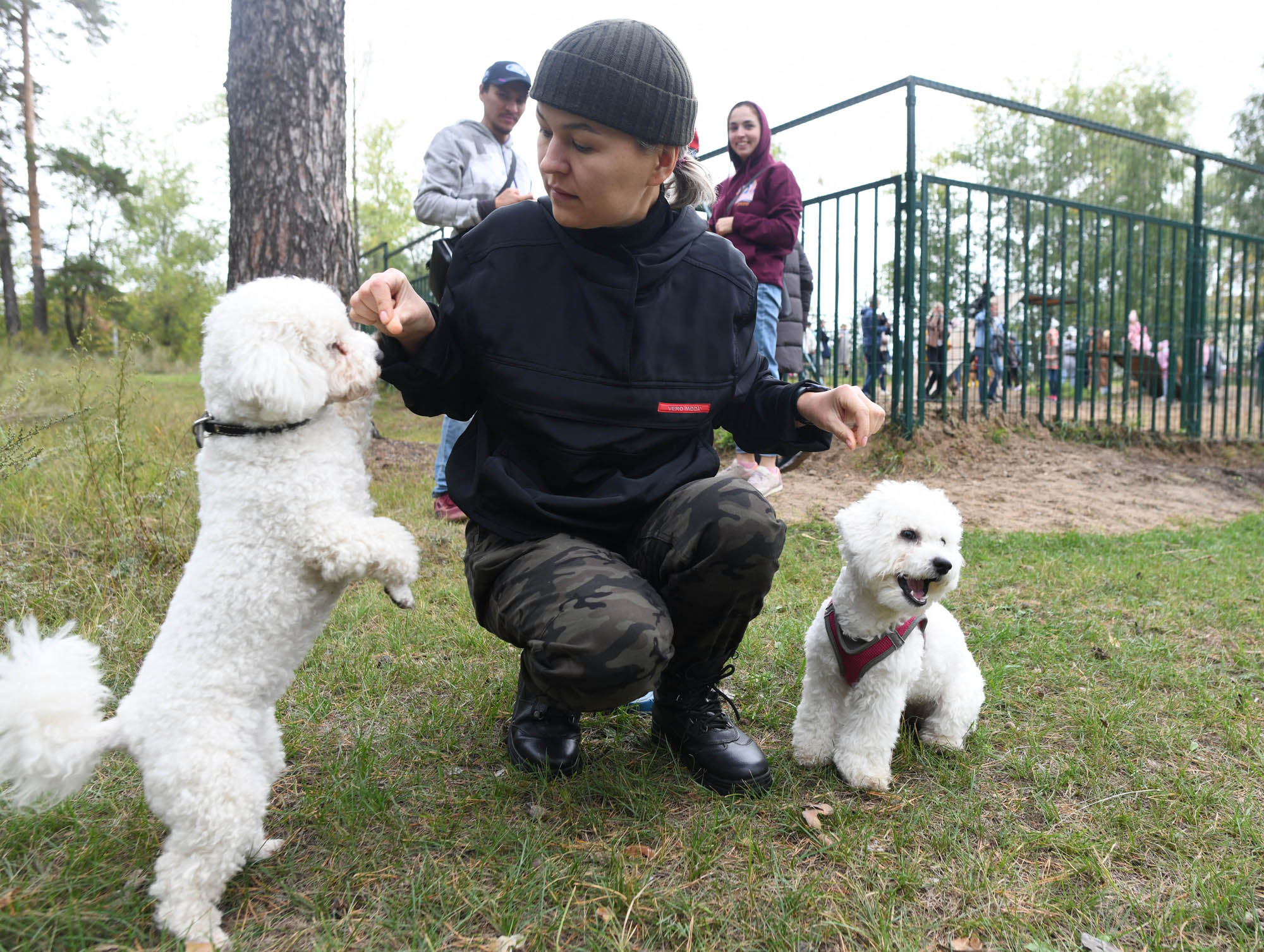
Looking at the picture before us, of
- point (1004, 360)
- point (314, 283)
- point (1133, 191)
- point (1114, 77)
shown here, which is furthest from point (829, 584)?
point (1114, 77)

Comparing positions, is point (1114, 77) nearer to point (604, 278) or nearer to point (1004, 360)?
point (1004, 360)

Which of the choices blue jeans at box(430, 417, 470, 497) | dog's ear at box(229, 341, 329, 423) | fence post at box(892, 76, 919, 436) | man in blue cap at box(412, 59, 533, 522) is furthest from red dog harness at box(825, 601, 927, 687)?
fence post at box(892, 76, 919, 436)

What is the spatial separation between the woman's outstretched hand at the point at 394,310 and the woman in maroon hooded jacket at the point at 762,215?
351 cm

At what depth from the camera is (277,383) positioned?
1483 millimetres

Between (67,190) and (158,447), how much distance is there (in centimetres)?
2098

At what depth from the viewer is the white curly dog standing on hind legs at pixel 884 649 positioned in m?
2.02

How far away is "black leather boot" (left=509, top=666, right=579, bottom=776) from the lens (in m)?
2.04

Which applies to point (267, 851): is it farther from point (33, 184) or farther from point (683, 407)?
point (33, 184)

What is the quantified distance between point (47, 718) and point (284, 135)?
4354mm

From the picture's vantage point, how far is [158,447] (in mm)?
4844

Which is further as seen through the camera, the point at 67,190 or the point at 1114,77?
the point at 1114,77

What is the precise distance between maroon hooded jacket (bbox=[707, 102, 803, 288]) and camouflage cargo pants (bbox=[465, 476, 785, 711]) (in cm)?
357

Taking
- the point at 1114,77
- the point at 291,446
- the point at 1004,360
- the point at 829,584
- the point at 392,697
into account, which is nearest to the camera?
the point at 291,446

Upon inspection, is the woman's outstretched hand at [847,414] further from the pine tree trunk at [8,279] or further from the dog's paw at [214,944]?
the pine tree trunk at [8,279]
